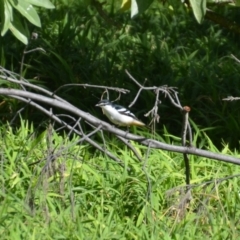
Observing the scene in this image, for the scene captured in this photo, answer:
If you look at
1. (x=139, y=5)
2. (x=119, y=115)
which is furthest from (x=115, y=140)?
(x=139, y=5)

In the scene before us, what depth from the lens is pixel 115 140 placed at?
16.8 ft

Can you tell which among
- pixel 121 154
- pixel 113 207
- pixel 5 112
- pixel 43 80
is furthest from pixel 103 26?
pixel 113 207

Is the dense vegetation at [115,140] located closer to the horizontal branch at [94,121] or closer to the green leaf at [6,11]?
the horizontal branch at [94,121]

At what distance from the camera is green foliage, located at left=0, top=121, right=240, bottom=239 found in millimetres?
3691

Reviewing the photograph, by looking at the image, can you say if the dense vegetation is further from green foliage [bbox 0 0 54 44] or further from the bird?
green foliage [bbox 0 0 54 44]

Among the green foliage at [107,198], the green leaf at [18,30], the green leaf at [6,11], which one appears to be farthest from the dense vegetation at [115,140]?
the green leaf at [6,11]

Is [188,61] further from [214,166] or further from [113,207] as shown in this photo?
[113,207]

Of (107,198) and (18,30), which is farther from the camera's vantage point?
(107,198)

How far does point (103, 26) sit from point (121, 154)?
2.70 metres

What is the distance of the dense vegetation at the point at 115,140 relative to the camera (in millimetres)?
3773

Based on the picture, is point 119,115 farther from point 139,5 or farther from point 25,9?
point 139,5

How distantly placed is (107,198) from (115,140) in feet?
3.23

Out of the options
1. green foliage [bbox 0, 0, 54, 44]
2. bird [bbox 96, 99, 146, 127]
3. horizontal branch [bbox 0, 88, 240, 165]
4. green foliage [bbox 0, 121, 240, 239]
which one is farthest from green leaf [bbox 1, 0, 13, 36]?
bird [bbox 96, 99, 146, 127]

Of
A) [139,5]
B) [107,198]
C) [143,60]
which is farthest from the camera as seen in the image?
[143,60]
